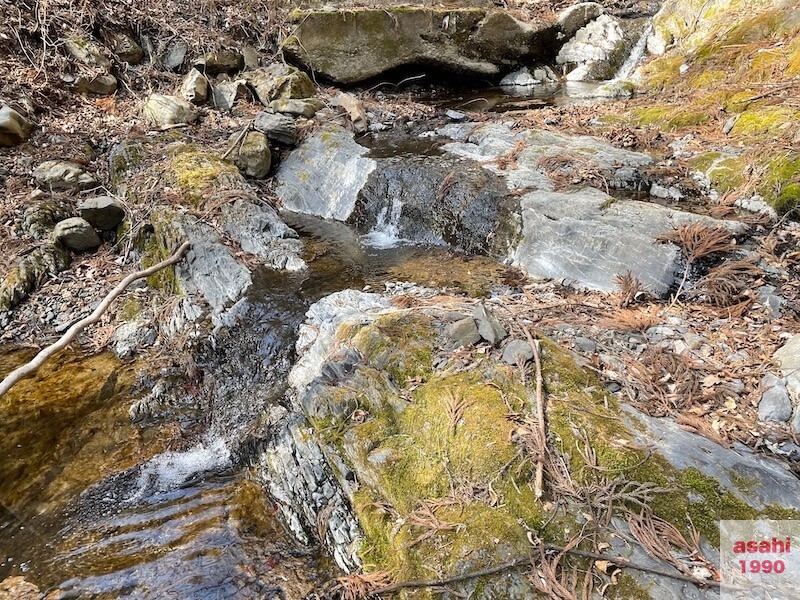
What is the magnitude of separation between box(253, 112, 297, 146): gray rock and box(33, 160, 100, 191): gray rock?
9.95ft

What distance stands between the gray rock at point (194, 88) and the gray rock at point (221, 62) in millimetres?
603

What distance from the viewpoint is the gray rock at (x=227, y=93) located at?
30.8 ft

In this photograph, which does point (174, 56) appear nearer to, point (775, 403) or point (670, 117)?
point (670, 117)

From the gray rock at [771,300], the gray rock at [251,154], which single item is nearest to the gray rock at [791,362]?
the gray rock at [771,300]

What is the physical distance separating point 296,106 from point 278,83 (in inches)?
43.6

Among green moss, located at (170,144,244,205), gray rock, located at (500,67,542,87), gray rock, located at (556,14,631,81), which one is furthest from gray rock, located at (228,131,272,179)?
gray rock, located at (556,14,631,81)

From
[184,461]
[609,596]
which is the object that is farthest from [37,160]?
[609,596]

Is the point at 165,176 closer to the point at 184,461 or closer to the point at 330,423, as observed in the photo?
the point at 184,461

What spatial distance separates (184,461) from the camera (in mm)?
4387

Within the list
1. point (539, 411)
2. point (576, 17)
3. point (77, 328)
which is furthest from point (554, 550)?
point (576, 17)

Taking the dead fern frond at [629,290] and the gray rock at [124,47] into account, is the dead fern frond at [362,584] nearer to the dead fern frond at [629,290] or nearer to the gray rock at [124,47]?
the dead fern frond at [629,290]

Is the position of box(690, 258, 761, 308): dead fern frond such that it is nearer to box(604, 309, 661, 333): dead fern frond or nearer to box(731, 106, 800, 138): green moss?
box(604, 309, 661, 333): dead fern frond

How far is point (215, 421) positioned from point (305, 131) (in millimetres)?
5949

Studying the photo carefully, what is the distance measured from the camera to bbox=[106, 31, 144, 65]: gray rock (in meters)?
9.61
